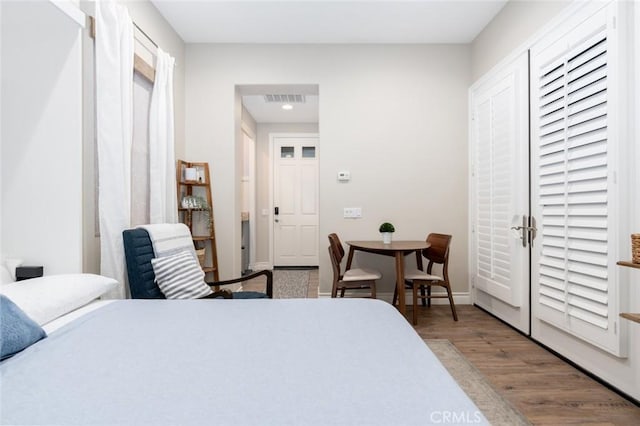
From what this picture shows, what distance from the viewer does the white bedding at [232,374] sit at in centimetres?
68

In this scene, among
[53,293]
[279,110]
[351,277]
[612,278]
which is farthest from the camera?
[279,110]

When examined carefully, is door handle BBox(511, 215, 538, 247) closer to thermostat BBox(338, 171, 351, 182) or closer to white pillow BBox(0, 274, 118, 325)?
thermostat BBox(338, 171, 351, 182)

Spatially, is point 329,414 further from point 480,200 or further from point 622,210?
→ point 480,200

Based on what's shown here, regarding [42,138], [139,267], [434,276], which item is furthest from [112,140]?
[434,276]

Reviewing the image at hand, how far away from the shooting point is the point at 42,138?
172 centimetres

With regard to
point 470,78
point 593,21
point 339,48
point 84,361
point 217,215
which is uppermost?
point 339,48

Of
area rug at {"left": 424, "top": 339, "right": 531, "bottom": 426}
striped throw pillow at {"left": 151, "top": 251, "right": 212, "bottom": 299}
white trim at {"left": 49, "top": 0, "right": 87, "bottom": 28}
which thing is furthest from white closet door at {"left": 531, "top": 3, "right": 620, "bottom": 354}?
white trim at {"left": 49, "top": 0, "right": 87, "bottom": 28}

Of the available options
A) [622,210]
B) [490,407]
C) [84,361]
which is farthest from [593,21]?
[84,361]

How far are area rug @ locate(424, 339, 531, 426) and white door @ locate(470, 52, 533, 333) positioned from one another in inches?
32.8

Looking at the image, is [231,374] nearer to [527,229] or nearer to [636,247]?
[636,247]

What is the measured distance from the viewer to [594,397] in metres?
1.86

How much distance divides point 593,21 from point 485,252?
2076mm

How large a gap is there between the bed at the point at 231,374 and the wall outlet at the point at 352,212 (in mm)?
Result: 2402

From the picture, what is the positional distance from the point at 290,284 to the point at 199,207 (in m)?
1.93
